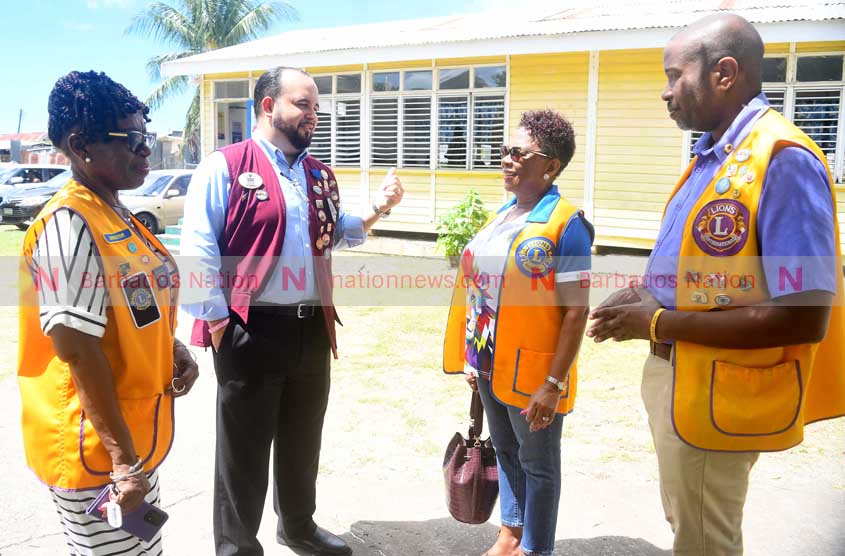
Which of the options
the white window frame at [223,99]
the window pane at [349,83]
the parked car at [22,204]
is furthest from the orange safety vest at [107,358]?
the parked car at [22,204]

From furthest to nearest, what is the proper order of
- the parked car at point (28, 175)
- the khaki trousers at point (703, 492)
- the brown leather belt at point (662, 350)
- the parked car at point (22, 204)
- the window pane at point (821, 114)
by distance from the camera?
the parked car at point (28, 175) → the parked car at point (22, 204) → the window pane at point (821, 114) → the brown leather belt at point (662, 350) → the khaki trousers at point (703, 492)

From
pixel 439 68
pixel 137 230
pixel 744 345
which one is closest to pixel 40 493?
pixel 137 230

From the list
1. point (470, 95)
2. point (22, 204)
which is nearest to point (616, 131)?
point (470, 95)

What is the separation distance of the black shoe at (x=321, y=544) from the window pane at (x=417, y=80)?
426 inches

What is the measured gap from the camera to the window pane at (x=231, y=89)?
51.0ft

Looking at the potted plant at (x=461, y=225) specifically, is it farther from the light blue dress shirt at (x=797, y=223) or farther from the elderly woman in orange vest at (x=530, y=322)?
the light blue dress shirt at (x=797, y=223)

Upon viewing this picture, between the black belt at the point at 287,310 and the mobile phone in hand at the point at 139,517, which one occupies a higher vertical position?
the black belt at the point at 287,310

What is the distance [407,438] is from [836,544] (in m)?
2.44

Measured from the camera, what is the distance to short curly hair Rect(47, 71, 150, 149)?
2.06 metres

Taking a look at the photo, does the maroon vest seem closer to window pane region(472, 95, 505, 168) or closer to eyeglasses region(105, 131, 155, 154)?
eyeglasses region(105, 131, 155, 154)

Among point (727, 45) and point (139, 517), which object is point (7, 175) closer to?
point (139, 517)

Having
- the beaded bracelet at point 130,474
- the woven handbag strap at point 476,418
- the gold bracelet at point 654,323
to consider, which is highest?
the gold bracelet at point 654,323

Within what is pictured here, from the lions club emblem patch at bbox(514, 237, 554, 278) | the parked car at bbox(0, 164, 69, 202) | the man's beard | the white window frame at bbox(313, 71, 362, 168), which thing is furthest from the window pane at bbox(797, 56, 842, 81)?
the parked car at bbox(0, 164, 69, 202)

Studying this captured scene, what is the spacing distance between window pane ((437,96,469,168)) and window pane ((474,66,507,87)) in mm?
401
